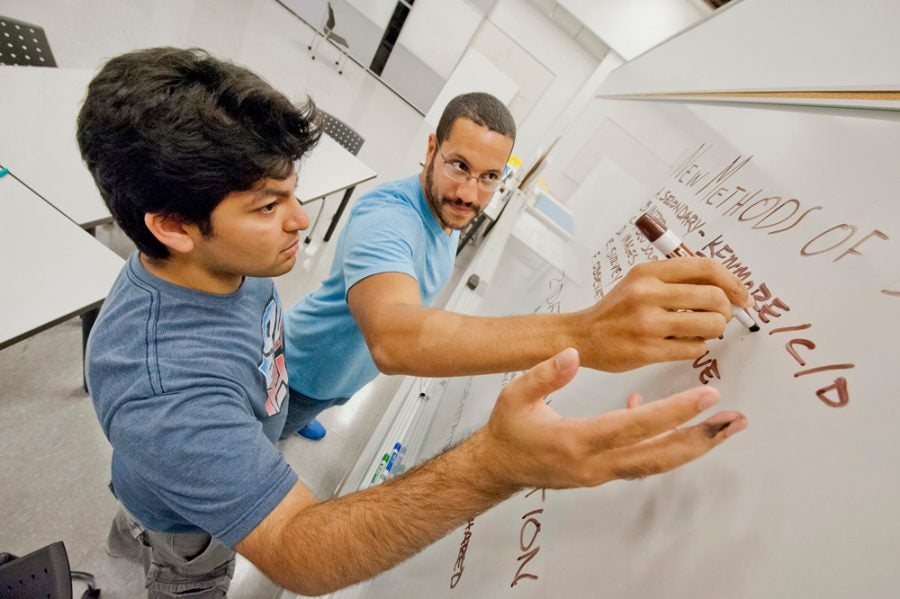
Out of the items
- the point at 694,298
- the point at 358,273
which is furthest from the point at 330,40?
the point at 694,298

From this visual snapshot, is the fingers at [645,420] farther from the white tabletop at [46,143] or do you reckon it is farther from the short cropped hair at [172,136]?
the white tabletop at [46,143]

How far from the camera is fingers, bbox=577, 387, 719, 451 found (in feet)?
0.99

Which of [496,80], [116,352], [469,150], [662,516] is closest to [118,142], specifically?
[116,352]

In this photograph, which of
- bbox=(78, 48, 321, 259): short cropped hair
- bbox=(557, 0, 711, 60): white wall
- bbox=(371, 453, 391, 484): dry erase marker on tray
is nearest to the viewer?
bbox=(78, 48, 321, 259): short cropped hair

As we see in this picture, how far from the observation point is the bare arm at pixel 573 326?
0.41 meters

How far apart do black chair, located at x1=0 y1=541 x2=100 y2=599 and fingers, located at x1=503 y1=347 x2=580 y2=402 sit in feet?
3.49

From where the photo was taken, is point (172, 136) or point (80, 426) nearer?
point (172, 136)

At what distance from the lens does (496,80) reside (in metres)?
6.65

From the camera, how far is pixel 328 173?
265cm

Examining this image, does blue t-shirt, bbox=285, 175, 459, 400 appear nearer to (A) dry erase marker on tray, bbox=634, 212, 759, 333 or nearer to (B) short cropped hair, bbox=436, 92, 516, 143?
(B) short cropped hair, bbox=436, 92, 516, 143

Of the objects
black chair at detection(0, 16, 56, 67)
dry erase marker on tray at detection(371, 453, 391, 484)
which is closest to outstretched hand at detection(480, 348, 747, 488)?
dry erase marker on tray at detection(371, 453, 391, 484)

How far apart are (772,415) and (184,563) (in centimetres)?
129

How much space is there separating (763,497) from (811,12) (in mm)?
786

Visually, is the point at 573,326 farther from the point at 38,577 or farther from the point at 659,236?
the point at 38,577
